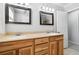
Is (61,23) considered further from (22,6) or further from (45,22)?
(22,6)

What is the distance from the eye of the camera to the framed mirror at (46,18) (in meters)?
3.04

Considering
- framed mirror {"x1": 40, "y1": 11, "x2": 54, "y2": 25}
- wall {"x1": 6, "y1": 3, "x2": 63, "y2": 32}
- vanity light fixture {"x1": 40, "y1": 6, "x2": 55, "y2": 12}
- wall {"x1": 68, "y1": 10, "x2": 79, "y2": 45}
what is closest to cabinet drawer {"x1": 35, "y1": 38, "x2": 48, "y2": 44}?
wall {"x1": 6, "y1": 3, "x2": 63, "y2": 32}

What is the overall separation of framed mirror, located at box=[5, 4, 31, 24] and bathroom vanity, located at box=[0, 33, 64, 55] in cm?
60

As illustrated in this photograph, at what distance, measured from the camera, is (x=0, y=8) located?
193 centimetres

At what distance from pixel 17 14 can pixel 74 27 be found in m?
3.43

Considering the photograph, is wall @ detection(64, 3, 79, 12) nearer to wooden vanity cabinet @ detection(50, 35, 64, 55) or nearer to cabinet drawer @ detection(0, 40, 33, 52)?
wooden vanity cabinet @ detection(50, 35, 64, 55)

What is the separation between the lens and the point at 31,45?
1721mm

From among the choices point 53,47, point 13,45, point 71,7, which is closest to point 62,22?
point 71,7

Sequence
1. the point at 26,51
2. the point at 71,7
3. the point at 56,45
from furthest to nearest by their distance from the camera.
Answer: the point at 71,7
the point at 56,45
the point at 26,51

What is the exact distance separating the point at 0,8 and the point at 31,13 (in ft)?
3.22

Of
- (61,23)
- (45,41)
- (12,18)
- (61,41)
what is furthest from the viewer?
(61,23)

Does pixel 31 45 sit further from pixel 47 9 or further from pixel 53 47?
pixel 47 9

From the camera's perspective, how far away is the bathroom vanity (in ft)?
4.50

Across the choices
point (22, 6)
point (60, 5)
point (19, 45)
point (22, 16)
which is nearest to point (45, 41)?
point (19, 45)
